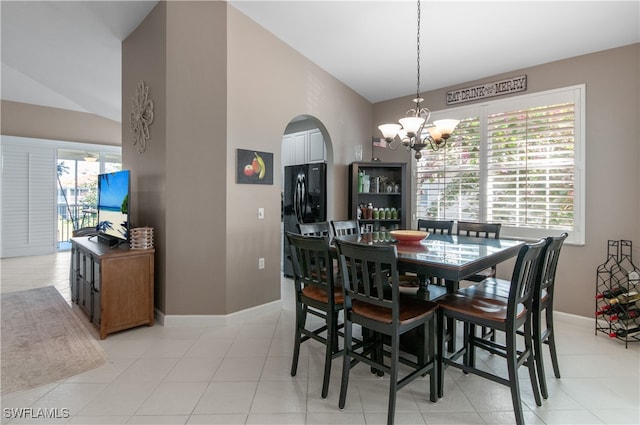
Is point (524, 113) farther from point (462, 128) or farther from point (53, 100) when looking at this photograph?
point (53, 100)

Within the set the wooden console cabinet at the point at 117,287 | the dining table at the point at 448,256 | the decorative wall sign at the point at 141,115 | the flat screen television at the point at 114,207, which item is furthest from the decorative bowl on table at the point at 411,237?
the decorative wall sign at the point at 141,115

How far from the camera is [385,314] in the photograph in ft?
6.29

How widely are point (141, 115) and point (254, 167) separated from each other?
1319 millimetres

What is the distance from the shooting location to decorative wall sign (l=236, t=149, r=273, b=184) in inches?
129

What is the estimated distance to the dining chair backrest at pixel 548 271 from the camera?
6.63 ft

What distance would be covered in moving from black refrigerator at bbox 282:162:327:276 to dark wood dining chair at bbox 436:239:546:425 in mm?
2597

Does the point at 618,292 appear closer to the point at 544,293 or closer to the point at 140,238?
the point at 544,293

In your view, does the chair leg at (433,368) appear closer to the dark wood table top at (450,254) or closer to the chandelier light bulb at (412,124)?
the dark wood table top at (450,254)

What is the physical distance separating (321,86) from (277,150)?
118cm

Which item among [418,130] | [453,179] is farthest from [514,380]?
[453,179]

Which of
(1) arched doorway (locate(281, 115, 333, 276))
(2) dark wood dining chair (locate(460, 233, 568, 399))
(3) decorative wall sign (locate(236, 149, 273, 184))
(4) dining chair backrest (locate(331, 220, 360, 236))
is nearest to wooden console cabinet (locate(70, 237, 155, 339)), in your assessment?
(3) decorative wall sign (locate(236, 149, 273, 184))

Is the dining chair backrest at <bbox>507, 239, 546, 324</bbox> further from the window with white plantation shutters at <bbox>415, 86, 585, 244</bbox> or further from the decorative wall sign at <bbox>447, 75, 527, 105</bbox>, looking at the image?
the decorative wall sign at <bbox>447, 75, 527, 105</bbox>

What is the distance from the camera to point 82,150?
23.3ft

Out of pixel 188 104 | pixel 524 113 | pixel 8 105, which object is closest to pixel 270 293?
pixel 188 104
